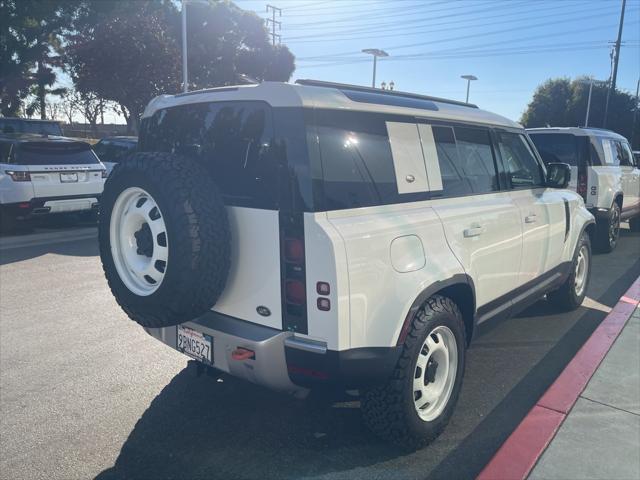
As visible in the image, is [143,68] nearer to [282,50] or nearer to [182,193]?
[282,50]

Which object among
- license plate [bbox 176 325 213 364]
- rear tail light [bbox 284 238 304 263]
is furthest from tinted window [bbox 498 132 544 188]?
license plate [bbox 176 325 213 364]

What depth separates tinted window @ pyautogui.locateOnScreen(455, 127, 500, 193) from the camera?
3.71m

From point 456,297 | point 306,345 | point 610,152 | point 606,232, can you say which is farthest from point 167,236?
point 610,152

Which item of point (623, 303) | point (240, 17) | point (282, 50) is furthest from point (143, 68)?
point (623, 303)

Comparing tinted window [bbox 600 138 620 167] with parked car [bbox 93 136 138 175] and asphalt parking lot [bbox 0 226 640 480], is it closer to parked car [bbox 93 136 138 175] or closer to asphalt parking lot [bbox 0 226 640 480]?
asphalt parking lot [bbox 0 226 640 480]

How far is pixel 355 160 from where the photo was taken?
9.30ft

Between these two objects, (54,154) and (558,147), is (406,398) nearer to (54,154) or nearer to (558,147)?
(558,147)

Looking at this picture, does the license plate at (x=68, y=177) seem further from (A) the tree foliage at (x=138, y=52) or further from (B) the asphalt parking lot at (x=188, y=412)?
(A) the tree foliage at (x=138, y=52)

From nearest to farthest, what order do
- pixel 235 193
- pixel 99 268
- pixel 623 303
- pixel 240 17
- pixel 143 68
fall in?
pixel 235 193 → pixel 623 303 → pixel 99 268 → pixel 143 68 → pixel 240 17

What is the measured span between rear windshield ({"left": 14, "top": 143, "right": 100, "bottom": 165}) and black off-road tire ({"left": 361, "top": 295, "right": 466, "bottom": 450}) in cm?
821

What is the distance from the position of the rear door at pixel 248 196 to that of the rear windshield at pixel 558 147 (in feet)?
21.9

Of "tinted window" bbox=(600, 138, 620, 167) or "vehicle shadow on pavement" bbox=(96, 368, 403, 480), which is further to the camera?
"tinted window" bbox=(600, 138, 620, 167)

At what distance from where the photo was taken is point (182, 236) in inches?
104

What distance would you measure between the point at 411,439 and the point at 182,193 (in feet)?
6.08
